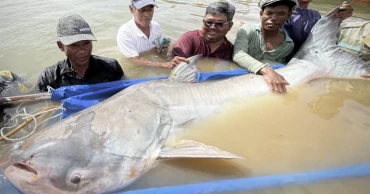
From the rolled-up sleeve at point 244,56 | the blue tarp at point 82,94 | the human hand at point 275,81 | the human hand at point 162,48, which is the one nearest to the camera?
the blue tarp at point 82,94

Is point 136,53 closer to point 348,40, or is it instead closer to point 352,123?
point 352,123

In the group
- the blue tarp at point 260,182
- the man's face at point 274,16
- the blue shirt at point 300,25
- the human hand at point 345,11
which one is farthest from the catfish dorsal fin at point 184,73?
the human hand at point 345,11

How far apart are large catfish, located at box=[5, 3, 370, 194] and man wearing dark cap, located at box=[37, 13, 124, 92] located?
1001mm

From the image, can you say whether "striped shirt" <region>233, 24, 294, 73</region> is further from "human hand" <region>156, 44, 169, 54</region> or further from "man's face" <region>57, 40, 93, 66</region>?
"man's face" <region>57, 40, 93, 66</region>

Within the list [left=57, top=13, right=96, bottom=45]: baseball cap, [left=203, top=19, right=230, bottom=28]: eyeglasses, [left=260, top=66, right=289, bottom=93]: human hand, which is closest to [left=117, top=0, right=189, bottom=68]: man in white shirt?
[left=203, top=19, right=230, bottom=28]: eyeglasses

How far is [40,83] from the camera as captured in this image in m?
3.39

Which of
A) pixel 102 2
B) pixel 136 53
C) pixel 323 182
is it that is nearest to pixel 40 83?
pixel 136 53

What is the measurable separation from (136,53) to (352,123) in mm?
3084

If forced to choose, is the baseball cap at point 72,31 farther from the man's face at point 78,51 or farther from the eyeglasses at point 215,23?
the eyeglasses at point 215,23

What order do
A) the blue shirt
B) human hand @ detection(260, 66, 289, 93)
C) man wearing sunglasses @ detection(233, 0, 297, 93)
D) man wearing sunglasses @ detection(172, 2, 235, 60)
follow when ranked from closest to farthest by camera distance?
human hand @ detection(260, 66, 289, 93) < man wearing sunglasses @ detection(233, 0, 297, 93) < man wearing sunglasses @ detection(172, 2, 235, 60) < the blue shirt

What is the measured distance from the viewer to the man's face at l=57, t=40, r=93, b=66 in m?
3.15

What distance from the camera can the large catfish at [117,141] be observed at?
70.7 inches

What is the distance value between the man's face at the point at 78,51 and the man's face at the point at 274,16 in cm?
230

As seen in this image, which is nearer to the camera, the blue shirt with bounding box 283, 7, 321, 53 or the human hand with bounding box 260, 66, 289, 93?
the human hand with bounding box 260, 66, 289, 93
